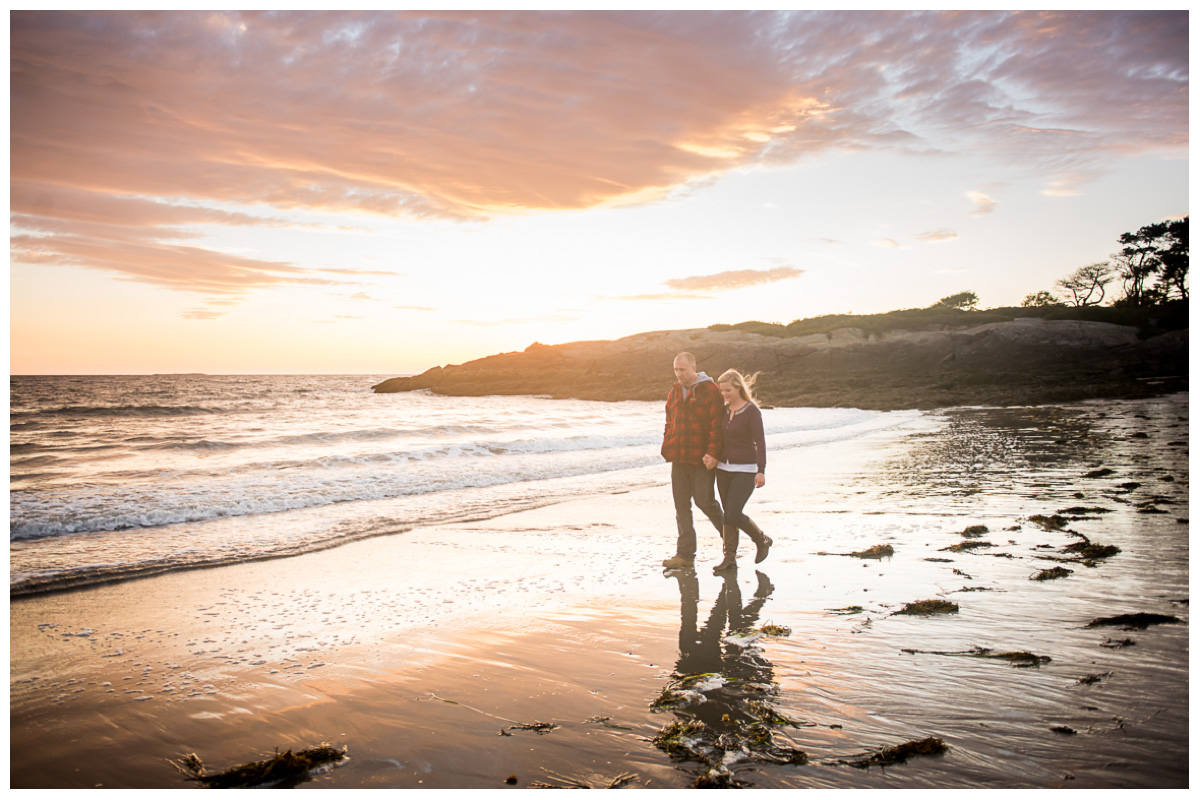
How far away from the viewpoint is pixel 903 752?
115 inches

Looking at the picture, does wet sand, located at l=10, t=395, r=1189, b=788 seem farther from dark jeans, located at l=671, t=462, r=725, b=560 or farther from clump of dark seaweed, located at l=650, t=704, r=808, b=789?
dark jeans, located at l=671, t=462, r=725, b=560

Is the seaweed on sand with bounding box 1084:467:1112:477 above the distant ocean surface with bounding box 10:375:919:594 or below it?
above

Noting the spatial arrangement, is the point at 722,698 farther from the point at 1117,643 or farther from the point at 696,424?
the point at 696,424

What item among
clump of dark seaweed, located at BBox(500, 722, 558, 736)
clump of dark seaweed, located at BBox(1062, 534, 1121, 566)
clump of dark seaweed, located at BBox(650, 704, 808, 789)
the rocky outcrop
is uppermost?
the rocky outcrop

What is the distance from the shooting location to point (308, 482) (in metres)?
12.5

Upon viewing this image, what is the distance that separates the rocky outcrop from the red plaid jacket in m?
27.9

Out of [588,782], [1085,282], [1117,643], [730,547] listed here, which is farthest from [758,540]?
[1085,282]

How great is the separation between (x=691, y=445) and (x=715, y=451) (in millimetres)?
262

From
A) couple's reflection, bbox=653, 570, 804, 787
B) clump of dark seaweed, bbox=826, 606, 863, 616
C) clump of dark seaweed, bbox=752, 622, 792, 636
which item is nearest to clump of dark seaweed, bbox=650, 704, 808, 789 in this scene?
couple's reflection, bbox=653, 570, 804, 787

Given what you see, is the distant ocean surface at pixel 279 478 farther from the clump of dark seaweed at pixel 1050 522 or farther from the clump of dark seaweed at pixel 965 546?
the clump of dark seaweed at pixel 1050 522

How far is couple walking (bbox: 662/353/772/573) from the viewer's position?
251 inches

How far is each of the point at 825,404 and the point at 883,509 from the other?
2582cm
